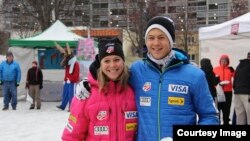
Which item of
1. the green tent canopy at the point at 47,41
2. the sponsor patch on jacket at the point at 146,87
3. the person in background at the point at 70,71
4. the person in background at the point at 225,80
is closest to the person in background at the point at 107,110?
the sponsor patch on jacket at the point at 146,87

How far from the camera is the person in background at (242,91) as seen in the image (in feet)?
27.2

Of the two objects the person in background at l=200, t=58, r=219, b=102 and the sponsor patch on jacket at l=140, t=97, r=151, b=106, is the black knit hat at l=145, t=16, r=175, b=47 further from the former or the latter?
the person in background at l=200, t=58, r=219, b=102

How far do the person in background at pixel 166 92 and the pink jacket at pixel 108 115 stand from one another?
0.07 metres

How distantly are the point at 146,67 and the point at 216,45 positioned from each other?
990 centimetres

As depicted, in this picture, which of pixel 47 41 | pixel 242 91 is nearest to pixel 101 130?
pixel 242 91

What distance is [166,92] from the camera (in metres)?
2.64

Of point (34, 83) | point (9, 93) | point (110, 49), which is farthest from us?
point (34, 83)

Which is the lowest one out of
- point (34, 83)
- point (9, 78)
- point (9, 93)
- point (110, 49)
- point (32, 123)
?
point (32, 123)

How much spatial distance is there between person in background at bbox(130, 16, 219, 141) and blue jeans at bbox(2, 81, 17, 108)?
39.2ft

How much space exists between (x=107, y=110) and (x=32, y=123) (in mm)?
8573

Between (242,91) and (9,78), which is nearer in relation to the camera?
(242,91)

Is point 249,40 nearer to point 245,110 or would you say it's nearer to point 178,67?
point 245,110

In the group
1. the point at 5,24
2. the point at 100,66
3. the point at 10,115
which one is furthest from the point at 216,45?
the point at 5,24

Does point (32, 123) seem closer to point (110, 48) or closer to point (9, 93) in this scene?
point (9, 93)
